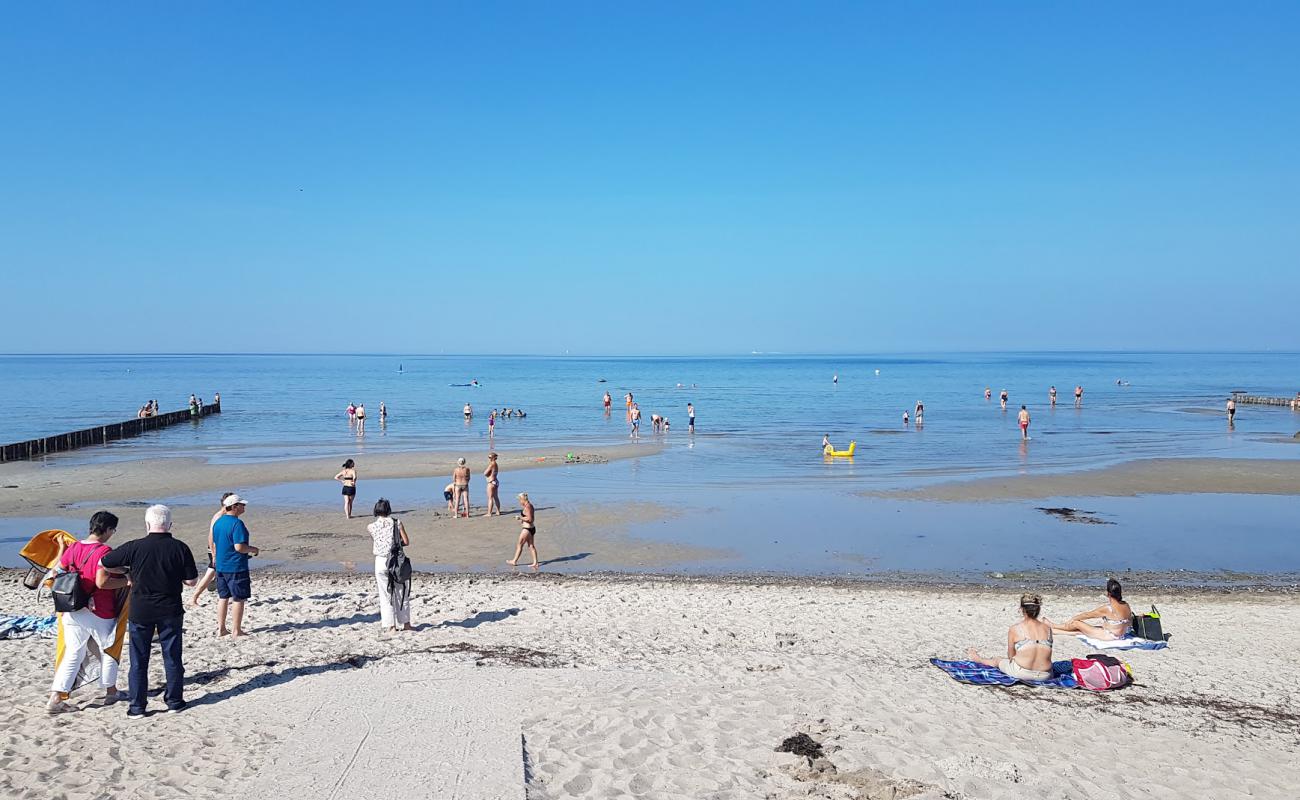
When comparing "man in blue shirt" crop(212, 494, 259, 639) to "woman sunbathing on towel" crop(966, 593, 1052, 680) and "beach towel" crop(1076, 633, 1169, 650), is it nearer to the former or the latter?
"woman sunbathing on towel" crop(966, 593, 1052, 680)

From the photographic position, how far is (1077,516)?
21828mm

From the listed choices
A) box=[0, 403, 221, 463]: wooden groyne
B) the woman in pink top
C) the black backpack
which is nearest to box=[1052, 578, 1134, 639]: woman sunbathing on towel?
the woman in pink top

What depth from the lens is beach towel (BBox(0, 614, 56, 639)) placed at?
34.3ft

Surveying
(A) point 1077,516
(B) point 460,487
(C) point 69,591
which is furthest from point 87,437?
(A) point 1077,516

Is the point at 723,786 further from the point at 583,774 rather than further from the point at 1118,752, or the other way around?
the point at 1118,752

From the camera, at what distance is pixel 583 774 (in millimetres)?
7094

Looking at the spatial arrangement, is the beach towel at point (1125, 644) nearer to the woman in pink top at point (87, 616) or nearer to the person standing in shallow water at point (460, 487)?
the woman in pink top at point (87, 616)

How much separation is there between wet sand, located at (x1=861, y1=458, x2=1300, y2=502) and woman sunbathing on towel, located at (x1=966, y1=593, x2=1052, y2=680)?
590 inches

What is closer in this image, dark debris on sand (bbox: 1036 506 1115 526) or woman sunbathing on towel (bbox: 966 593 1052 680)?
woman sunbathing on towel (bbox: 966 593 1052 680)

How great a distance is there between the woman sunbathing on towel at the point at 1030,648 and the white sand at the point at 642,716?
369mm

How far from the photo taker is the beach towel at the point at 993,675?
9.52 m

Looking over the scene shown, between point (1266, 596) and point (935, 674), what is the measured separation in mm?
7962

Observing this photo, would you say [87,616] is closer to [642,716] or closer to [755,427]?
[642,716]

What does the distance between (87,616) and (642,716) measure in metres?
4.78
